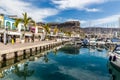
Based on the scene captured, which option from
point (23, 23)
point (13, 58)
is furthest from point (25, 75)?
point (23, 23)

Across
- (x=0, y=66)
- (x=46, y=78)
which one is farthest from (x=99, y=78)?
(x=0, y=66)

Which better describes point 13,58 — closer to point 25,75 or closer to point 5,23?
point 25,75

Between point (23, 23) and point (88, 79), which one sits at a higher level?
point (23, 23)

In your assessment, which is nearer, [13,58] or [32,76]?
[32,76]

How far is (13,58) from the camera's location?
4047 centimetres

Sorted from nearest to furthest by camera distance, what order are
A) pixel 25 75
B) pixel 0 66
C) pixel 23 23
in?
pixel 25 75 < pixel 0 66 < pixel 23 23

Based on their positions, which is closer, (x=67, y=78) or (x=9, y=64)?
(x=67, y=78)

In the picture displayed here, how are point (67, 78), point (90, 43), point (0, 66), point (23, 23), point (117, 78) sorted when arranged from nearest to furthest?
1. point (117, 78)
2. point (67, 78)
3. point (0, 66)
4. point (23, 23)
5. point (90, 43)

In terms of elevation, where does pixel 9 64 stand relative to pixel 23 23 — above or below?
below

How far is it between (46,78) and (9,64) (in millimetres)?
11279

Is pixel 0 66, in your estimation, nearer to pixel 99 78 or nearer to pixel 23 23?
pixel 99 78

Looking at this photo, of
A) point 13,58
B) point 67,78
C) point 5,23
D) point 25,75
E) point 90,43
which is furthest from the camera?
point 90,43

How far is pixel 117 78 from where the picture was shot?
26.0m

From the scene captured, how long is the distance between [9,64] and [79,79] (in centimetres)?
1467
